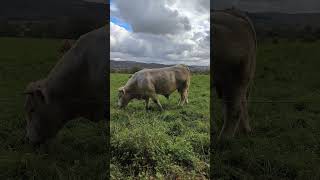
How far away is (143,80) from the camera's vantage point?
7238 millimetres

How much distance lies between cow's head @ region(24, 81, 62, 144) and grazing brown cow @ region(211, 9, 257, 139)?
2.00 meters

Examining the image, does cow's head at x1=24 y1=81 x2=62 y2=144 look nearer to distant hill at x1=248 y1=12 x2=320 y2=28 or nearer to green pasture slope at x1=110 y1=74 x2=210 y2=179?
green pasture slope at x1=110 y1=74 x2=210 y2=179

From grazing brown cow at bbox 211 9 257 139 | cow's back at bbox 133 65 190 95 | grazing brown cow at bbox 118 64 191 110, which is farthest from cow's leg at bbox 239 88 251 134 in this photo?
cow's back at bbox 133 65 190 95

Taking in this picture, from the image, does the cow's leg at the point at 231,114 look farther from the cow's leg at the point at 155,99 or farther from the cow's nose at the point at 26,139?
the cow's nose at the point at 26,139

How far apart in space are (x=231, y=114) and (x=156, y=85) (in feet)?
8.44

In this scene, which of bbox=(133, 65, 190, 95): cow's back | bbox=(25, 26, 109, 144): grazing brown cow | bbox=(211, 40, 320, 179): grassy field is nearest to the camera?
bbox=(211, 40, 320, 179): grassy field

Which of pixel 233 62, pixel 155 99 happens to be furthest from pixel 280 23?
pixel 155 99

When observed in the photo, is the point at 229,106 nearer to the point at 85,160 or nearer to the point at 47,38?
the point at 85,160

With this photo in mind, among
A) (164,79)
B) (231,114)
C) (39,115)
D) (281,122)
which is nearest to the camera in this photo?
(39,115)

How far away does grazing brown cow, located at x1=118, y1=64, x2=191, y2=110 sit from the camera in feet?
22.5

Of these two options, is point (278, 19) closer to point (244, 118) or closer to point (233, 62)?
point (233, 62)

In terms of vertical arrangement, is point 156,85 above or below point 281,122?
above

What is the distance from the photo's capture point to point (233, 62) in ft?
15.8

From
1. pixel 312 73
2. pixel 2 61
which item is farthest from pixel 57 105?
pixel 312 73
